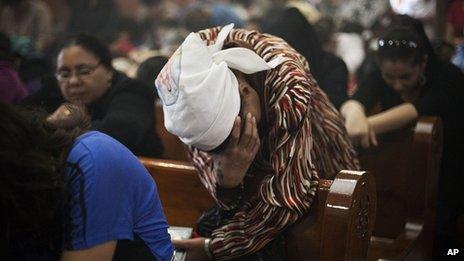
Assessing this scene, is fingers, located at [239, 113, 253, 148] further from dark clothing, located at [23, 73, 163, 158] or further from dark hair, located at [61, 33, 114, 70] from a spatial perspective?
dark hair, located at [61, 33, 114, 70]

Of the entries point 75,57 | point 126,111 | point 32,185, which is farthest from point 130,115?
point 32,185

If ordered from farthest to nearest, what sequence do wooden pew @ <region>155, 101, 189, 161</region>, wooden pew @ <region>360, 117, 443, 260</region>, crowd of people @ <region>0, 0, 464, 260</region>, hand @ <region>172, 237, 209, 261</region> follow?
wooden pew @ <region>155, 101, 189, 161</region> < wooden pew @ <region>360, 117, 443, 260</region> < hand @ <region>172, 237, 209, 261</region> < crowd of people @ <region>0, 0, 464, 260</region>

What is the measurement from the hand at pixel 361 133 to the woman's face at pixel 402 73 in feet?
1.24

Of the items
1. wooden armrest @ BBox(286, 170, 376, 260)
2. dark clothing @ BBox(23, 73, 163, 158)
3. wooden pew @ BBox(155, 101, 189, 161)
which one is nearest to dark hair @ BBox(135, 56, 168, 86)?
wooden pew @ BBox(155, 101, 189, 161)

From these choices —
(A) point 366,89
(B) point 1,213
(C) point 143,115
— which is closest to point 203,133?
(B) point 1,213

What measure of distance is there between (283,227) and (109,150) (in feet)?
2.29

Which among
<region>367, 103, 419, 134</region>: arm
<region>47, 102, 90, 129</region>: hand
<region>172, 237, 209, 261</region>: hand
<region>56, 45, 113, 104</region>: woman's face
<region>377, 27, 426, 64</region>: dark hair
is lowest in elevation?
<region>172, 237, 209, 261</region>: hand

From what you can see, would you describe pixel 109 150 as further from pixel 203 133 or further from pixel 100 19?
pixel 100 19

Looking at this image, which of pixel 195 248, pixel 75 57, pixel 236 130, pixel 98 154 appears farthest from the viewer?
pixel 75 57

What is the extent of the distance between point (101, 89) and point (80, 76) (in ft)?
0.34

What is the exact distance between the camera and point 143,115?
2.92m

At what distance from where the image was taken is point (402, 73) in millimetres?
2932

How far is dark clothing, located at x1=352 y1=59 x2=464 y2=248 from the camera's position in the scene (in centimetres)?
291

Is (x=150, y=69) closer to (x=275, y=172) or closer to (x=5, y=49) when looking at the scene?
(x=5, y=49)
